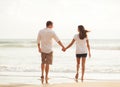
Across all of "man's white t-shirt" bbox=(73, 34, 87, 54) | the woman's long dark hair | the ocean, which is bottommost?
the ocean

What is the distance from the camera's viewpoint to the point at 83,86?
32.7 ft

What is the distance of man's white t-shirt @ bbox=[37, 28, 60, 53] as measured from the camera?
11.0m

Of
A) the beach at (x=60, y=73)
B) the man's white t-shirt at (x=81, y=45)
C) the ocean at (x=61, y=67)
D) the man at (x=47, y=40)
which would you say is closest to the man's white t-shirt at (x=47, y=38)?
the man at (x=47, y=40)

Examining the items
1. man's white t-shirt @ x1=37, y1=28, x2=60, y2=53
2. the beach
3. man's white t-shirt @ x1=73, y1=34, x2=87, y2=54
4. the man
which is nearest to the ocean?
the beach

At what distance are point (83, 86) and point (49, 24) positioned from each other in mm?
2207

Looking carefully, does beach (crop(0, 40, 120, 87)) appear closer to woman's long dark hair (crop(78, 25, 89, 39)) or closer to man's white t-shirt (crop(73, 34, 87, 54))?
man's white t-shirt (crop(73, 34, 87, 54))

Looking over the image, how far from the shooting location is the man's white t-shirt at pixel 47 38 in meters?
11.0

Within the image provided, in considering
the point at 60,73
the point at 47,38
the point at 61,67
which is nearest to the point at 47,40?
the point at 47,38

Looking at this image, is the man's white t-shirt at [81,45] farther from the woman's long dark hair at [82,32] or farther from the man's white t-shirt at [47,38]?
the man's white t-shirt at [47,38]

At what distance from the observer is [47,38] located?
11.0 m

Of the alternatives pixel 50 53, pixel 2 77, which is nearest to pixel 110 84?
pixel 50 53

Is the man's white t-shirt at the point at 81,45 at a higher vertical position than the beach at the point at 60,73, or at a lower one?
higher

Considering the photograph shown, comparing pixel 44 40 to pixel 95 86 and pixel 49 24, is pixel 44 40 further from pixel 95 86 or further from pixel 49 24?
pixel 95 86

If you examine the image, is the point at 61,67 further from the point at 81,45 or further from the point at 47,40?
the point at 47,40
